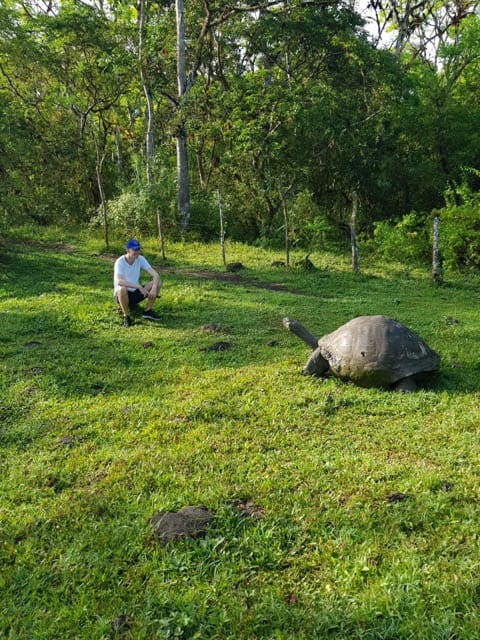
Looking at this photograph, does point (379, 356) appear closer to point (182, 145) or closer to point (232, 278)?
point (232, 278)

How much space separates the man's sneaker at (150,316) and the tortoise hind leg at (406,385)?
422cm

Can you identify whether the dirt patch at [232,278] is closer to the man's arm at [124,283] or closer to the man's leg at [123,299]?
the man's arm at [124,283]

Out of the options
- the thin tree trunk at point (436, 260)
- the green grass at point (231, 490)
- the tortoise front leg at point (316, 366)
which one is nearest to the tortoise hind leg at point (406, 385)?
the green grass at point (231, 490)

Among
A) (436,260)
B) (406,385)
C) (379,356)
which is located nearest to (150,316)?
(379,356)

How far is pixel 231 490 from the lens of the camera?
3.46 meters

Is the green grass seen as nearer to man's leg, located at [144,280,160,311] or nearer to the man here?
the man

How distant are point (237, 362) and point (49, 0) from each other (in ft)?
76.7

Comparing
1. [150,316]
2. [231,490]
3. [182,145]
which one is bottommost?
[231,490]

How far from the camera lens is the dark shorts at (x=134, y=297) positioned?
26.4 feet

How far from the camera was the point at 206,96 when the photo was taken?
58.9 feet

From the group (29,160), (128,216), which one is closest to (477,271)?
(128,216)

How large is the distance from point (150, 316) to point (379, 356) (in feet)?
13.9

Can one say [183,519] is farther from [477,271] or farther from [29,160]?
[29,160]

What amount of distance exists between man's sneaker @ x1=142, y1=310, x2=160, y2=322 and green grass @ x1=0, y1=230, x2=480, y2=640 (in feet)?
2.99
